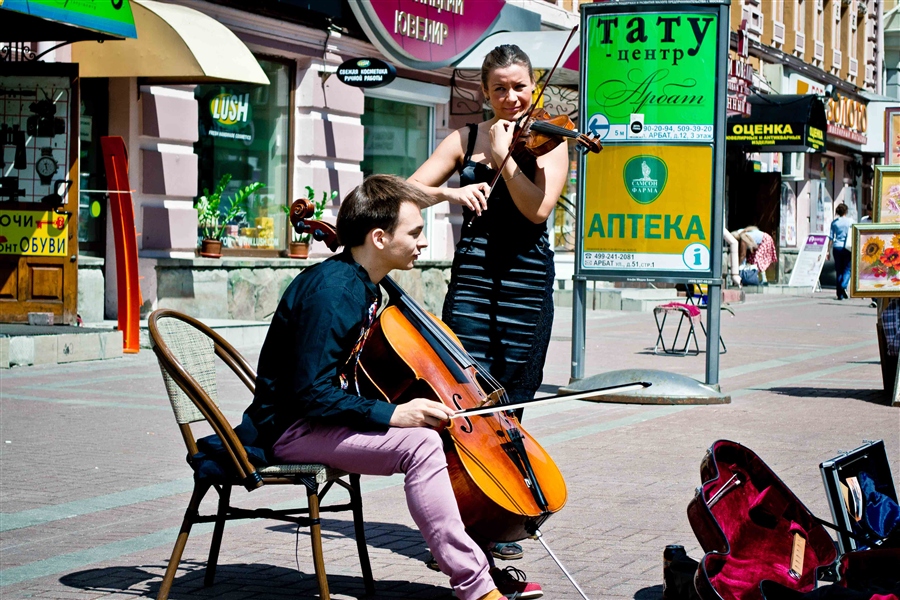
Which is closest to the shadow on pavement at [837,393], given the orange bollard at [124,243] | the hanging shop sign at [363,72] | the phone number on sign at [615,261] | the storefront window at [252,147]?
the phone number on sign at [615,261]

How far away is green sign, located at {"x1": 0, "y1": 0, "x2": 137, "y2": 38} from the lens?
1102 centimetres

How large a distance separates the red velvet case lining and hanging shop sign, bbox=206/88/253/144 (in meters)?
12.6

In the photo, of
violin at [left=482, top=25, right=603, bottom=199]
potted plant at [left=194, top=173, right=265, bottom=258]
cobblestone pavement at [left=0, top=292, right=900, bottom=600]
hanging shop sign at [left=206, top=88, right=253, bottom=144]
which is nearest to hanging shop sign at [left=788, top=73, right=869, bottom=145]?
hanging shop sign at [left=206, top=88, right=253, bottom=144]

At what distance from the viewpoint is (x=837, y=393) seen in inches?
416

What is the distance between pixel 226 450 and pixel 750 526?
1.67 meters

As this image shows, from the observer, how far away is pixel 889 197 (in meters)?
9.97

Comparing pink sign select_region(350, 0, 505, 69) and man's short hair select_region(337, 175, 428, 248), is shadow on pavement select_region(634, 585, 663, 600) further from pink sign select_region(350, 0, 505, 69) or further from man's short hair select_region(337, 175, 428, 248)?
pink sign select_region(350, 0, 505, 69)

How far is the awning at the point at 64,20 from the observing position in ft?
36.7

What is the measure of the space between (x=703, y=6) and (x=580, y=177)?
5.12ft

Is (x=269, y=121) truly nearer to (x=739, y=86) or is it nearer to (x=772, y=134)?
(x=739, y=86)

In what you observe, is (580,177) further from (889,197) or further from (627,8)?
(889,197)

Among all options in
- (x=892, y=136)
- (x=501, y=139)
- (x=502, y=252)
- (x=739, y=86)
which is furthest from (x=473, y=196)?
(x=739, y=86)

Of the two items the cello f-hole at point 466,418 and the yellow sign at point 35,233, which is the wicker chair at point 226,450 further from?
the yellow sign at point 35,233

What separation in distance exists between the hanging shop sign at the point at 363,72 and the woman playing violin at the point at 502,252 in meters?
12.3
